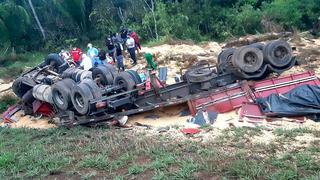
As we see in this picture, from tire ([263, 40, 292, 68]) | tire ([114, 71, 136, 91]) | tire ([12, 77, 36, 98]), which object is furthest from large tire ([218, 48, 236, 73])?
tire ([12, 77, 36, 98])

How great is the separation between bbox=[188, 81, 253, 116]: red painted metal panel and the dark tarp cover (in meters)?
0.55

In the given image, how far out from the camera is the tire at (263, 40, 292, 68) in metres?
11.6

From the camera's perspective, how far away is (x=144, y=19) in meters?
25.7

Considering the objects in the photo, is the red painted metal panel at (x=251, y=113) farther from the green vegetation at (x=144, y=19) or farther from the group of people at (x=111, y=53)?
the green vegetation at (x=144, y=19)

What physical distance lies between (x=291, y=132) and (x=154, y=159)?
2552 mm

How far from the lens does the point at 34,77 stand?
13375mm

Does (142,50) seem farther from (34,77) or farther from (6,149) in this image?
(6,149)

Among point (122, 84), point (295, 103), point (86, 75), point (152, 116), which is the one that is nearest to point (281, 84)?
point (295, 103)

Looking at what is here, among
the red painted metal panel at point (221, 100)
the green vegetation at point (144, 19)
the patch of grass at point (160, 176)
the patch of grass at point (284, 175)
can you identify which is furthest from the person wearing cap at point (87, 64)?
the green vegetation at point (144, 19)

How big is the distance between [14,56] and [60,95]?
49.1 feet

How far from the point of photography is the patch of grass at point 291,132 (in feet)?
26.7

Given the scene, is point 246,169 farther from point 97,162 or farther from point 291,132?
point 97,162

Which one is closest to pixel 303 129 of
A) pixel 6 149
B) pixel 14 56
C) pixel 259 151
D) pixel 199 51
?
pixel 259 151

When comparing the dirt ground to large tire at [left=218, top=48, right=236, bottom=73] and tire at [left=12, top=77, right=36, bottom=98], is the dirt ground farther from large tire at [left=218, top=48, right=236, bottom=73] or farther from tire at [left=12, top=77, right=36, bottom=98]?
large tire at [left=218, top=48, right=236, bottom=73]
